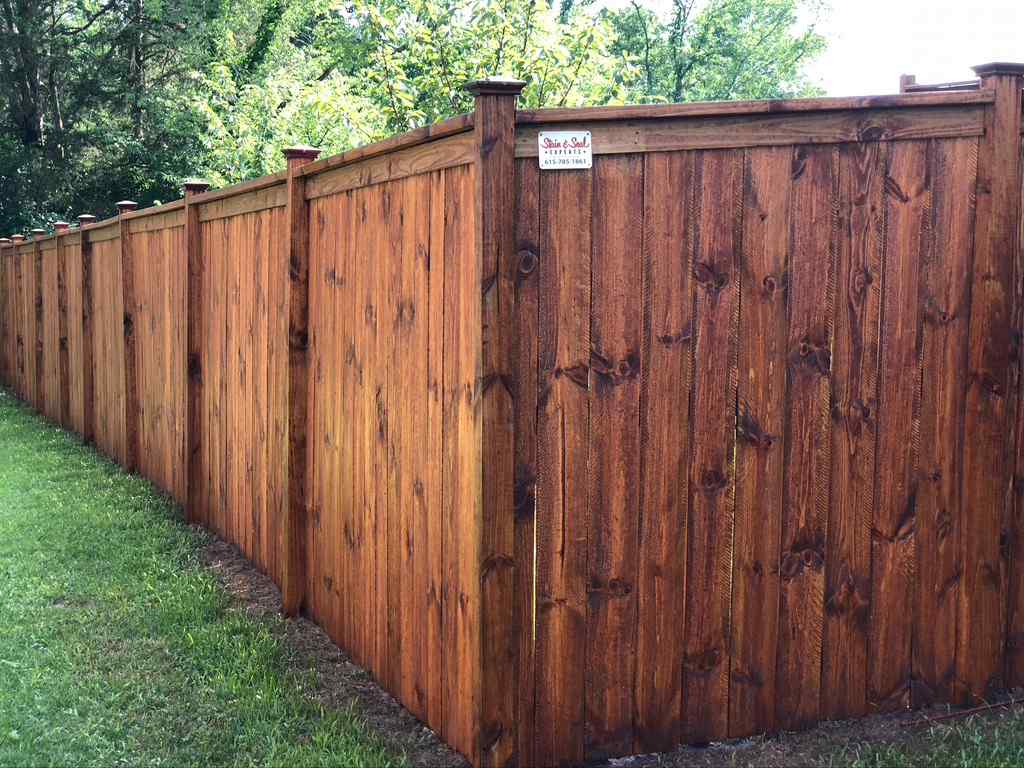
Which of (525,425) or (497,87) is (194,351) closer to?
(525,425)

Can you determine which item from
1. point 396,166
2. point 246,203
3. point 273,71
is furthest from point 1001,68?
point 273,71

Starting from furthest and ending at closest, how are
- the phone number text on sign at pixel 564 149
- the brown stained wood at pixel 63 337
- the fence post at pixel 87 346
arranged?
1. the brown stained wood at pixel 63 337
2. the fence post at pixel 87 346
3. the phone number text on sign at pixel 564 149

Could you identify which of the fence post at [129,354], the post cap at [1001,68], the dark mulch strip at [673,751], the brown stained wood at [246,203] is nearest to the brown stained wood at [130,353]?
the fence post at [129,354]

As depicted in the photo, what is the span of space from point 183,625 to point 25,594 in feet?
3.65

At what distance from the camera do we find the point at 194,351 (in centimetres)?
769

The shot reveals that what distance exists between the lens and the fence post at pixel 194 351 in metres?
7.60

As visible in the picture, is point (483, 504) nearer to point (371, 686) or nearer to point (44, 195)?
point (371, 686)

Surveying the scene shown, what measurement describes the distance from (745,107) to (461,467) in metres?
1.51

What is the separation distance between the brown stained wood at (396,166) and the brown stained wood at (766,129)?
0.76ft

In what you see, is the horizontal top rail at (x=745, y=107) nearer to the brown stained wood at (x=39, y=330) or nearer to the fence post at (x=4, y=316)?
the brown stained wood at (x=39, y=330)

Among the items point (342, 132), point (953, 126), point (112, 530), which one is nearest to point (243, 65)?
point (342, 132)

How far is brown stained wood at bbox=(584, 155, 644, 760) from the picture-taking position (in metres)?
3.74

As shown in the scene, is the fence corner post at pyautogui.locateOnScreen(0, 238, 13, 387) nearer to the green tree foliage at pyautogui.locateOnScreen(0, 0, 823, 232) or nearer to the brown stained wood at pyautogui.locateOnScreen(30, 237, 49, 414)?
the brown stained wood at pyautogui.locateOnScreen(30, 237, 49, 414)

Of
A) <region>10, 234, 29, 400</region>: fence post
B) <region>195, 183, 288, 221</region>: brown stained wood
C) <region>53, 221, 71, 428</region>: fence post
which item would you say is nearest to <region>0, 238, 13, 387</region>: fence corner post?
<region>10, 234, 29, 400</region>: fence post
